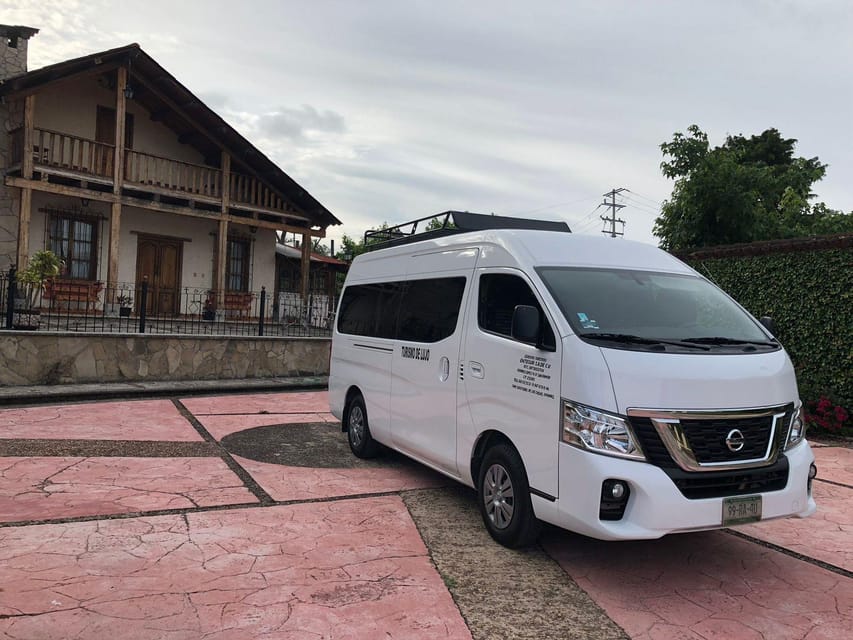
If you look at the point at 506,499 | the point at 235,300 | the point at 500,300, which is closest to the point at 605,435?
the point at 506,499

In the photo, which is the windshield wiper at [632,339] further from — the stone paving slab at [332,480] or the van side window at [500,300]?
the stone paving slab at [332,480]

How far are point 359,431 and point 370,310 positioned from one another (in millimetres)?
1290

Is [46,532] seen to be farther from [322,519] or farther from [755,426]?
[755,426]

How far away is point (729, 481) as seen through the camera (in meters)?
3.91

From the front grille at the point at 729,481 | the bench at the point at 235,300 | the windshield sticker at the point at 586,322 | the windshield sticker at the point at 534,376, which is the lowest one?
the front grille at the point at 729,481

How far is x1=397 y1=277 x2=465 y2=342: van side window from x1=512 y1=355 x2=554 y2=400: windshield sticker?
1.04 m

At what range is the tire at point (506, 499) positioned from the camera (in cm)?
434

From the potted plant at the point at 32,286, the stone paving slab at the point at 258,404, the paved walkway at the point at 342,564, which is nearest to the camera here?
the paved walkway at the point at 342,564

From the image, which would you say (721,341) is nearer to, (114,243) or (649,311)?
(649,311)

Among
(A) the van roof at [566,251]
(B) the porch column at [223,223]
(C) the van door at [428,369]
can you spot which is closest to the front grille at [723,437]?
(A) the van roof at [566,251]

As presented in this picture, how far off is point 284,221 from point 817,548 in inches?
677

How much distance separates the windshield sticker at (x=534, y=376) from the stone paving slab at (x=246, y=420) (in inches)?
185

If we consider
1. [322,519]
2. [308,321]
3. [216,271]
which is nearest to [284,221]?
[216,271]

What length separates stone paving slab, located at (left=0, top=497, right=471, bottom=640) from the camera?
11.0 ft
